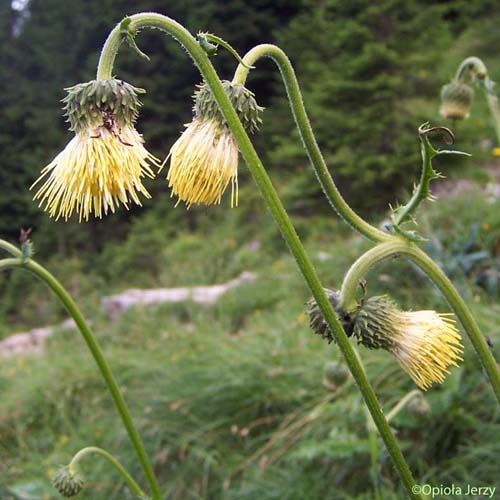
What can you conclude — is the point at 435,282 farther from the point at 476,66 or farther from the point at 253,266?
the point at 253,266

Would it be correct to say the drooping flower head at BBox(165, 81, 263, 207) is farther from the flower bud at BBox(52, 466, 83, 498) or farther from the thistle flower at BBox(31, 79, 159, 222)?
the flower bud at BBox(52, 466, 83, 498)

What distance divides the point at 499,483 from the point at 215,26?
10799 millimetres

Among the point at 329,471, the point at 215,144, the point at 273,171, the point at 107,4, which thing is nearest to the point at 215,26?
the point at 107,4

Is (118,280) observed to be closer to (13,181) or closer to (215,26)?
(13,181)

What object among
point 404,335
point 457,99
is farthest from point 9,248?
point 457,99

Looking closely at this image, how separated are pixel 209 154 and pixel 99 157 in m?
0.14

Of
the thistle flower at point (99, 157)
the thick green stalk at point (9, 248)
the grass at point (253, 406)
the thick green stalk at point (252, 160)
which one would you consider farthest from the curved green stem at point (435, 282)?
the grass at point (253, 406)

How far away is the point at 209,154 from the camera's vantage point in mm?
859

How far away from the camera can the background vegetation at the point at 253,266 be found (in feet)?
9.30

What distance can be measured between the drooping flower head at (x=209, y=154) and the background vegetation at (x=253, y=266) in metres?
1.66

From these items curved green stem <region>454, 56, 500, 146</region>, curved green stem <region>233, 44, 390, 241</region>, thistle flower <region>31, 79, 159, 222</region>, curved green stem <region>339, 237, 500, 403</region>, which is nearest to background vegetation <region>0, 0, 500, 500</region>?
curved green stem <region>454, 56, 500, 146</region>

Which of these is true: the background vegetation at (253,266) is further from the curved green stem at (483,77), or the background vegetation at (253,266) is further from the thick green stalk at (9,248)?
the thick green stalk at (9,248)

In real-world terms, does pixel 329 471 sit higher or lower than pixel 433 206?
lower

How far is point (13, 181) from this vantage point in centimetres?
1268
